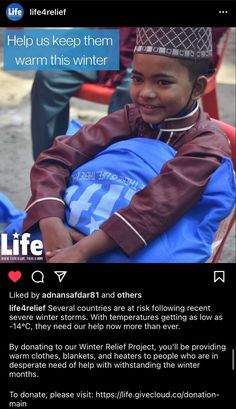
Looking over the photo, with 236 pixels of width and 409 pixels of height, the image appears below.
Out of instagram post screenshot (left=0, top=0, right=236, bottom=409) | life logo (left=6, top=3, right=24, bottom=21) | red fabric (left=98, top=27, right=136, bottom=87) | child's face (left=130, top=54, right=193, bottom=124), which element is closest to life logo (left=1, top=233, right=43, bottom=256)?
instagram post screenshot (left=0, top=0, right=236, bottom=409)

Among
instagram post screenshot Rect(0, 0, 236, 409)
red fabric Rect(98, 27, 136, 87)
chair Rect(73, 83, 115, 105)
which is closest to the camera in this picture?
instagram post screenshot Rect(0, 0, 236, 409)

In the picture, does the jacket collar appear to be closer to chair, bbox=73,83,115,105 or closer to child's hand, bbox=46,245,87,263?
child's hand, bbox=46,245,87,263

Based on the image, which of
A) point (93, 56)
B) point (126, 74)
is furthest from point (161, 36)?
point (126, 74)

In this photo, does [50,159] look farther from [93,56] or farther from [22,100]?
[22,100]

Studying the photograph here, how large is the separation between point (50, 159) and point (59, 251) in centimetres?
28

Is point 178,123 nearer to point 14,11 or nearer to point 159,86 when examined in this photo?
point 159,86

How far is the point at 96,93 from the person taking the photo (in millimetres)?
3111

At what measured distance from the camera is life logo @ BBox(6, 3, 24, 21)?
5.74 ft
